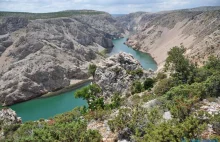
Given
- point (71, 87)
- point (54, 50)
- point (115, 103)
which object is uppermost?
point (115, 103)

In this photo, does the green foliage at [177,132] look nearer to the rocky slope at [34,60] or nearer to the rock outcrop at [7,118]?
the rock outcrop at [7,118]

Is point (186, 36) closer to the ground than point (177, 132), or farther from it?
closer to the ground

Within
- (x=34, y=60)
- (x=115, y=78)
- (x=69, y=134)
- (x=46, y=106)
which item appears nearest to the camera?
(x=69, y=134)

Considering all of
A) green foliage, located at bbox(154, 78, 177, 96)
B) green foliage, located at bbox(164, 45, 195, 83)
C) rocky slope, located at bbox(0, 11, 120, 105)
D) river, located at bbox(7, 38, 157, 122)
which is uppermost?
green foliage, located at bbox(164, 45, 195, 83)

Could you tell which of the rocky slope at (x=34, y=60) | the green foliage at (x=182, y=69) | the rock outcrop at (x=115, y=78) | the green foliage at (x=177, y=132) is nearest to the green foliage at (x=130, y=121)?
the green foliage at (x=177, y=132)

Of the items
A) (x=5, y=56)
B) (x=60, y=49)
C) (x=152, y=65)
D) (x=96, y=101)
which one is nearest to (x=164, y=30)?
(x=152, y=65)

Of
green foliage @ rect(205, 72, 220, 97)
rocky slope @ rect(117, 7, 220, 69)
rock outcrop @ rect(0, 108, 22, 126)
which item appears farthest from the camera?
rocky slope @ rect(117, 7, 220, 69)

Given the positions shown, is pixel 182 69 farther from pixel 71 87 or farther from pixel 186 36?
pixel 186 36

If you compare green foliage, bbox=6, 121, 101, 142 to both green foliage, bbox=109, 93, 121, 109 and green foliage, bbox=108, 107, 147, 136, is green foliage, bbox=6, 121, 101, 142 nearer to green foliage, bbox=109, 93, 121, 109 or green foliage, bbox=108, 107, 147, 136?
green foliage, bbox=108, 107, 147, 136

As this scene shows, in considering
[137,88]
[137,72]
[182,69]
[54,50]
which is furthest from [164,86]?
[54,50]

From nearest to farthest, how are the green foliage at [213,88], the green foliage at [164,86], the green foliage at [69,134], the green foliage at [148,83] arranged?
the green foliage at [69,134] < the green foliage at [213,88] < the green foliage at [164,86] < the green foliage at [148,83]

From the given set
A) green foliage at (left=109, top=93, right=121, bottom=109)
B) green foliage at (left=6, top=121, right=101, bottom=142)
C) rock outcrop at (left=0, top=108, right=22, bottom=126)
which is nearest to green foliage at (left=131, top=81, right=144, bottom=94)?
green foliage at (left=109, top=93, right=121, bottom=109)

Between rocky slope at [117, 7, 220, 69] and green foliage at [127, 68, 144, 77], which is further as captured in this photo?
rocky slope at [117, 7, 220, 69]
